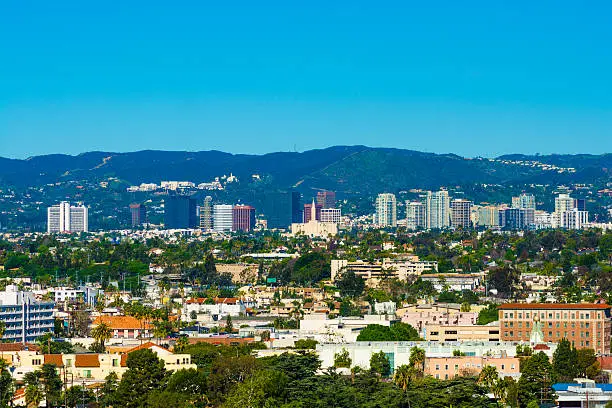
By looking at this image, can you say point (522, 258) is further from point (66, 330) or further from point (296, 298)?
point (66, 330)

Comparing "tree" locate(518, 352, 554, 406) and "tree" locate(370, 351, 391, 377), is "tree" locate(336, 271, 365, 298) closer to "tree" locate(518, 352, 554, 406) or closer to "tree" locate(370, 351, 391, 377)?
"tree" locate(370, 351, 391, 377)

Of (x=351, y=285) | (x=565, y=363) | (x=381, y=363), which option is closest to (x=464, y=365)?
(x=381, y=363)

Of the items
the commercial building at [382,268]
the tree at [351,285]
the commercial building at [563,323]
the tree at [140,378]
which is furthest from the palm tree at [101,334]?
the commercial building at [382,268]

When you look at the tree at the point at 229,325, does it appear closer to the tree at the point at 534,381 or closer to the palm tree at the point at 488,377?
the tree at the point at 534,381

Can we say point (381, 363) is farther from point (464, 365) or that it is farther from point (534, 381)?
point (534, 381)

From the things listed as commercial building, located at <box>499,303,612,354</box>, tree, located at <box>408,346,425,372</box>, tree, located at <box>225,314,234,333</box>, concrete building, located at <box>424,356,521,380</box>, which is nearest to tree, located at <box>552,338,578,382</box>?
concrete building, located at <box>424,356,521,380</box>

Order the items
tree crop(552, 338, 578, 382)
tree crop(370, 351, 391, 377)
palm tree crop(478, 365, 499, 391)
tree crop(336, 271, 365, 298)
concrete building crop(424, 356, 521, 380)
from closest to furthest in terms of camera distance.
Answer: palm tree crop(478, 365, 499, 391), concrete building crop(424, 356, 521, 380), tree crop(552, 338, 578, 382), tree crop(370, 351, 391, 377), tree crop(336, 271, 365, 298)

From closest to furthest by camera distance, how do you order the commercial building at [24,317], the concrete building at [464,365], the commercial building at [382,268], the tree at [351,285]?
the concrete building at [464,365] < the commercial building at [24,317] < the tree at [351,285] < the commercial building at [382,268]
